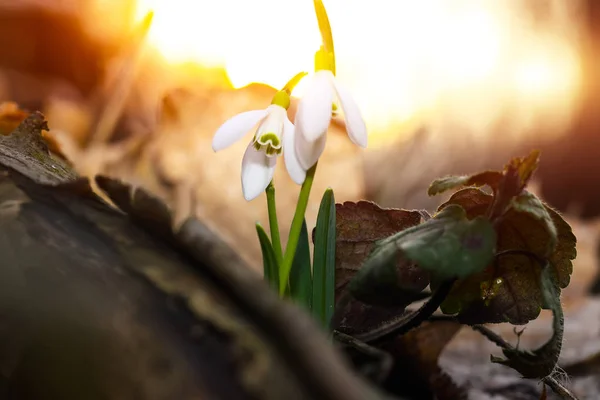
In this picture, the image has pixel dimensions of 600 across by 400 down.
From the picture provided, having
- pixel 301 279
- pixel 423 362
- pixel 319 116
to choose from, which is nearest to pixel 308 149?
pixel 319 116

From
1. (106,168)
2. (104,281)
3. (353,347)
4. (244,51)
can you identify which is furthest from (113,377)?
(244,51)

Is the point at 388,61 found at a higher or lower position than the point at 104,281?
higher

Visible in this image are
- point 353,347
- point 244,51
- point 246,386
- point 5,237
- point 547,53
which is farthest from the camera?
point 547,53

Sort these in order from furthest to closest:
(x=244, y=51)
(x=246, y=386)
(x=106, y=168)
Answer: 1. (x=244, y=51)
2. (x=106, y=168)
3. (x=246, y=386)

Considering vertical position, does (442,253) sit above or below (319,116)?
below

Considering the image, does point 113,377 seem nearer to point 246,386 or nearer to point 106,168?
point 246,386

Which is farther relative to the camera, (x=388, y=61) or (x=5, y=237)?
(x=388, y=61)

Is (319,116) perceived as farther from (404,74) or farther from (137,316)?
(404,74)

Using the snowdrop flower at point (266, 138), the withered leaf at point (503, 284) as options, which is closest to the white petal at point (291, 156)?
the snowdrop flower at point (266, 138)
